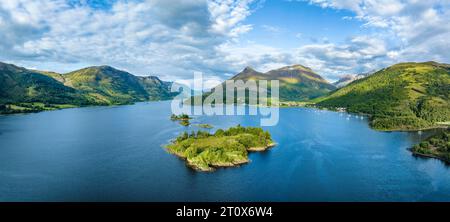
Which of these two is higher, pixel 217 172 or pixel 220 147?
pixel 220 147

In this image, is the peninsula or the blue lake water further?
the peninsula

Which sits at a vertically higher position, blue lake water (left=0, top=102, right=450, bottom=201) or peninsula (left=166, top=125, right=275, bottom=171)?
peninsula (left=166, top=125, right=275, bottom=171)

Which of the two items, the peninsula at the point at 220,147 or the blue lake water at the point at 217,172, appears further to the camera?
the peninsula at the point at 220,147

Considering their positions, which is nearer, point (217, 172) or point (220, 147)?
point (217, 172)

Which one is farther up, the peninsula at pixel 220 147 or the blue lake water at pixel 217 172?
the peninsula at pixel 220 147

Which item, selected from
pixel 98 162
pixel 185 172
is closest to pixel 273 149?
pixel 185 172
